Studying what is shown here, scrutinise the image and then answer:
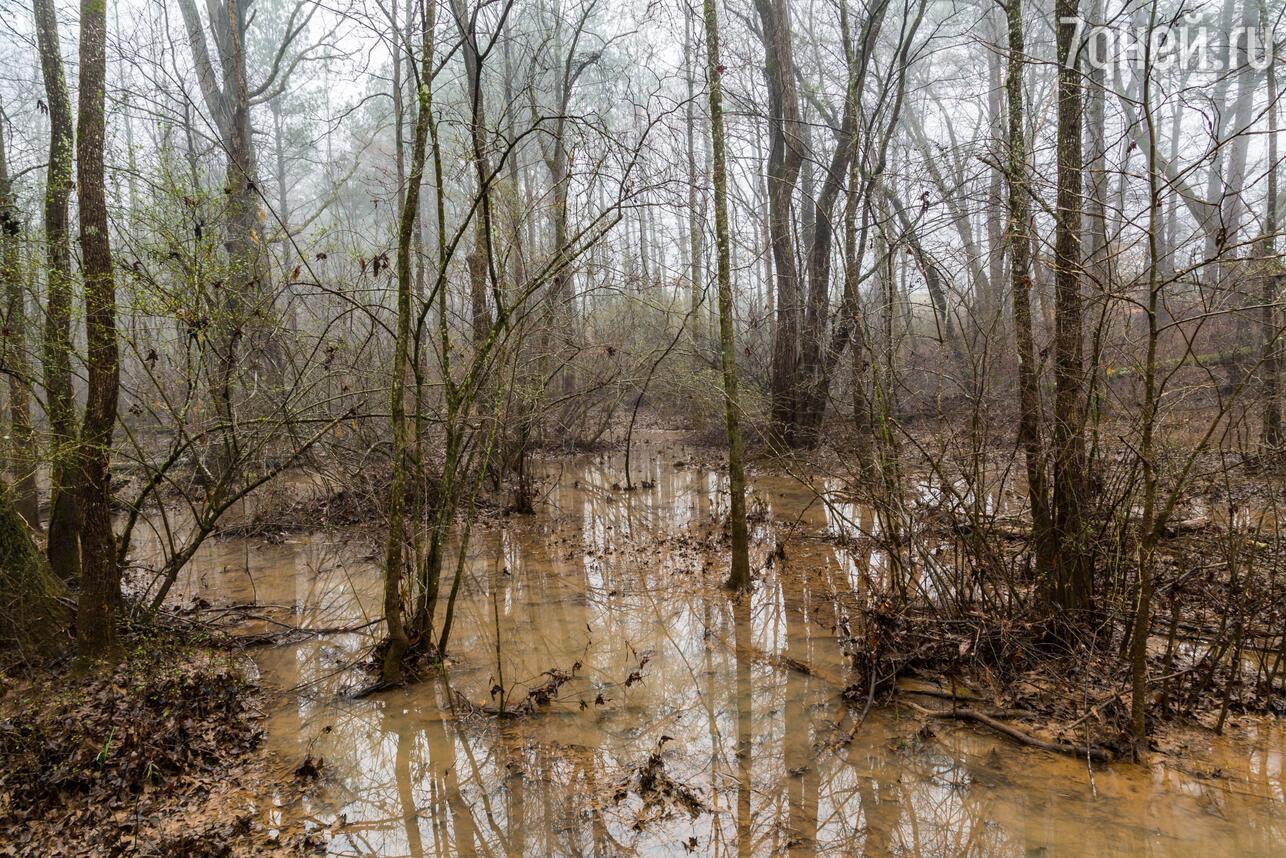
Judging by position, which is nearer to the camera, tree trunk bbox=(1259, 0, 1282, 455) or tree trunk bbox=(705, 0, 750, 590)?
tree trunk bbox=(1259, 0, 1282, 455)

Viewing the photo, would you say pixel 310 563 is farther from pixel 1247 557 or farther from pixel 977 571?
pixel 1247 557

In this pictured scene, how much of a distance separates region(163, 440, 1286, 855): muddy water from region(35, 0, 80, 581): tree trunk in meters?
1.42

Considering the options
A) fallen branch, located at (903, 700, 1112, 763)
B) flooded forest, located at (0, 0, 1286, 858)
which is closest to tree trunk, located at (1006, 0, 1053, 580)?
flooded forest, located at (0, 0, 1286, 858)

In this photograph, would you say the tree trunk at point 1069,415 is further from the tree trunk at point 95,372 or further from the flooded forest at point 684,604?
the tree trunk at point 95,372

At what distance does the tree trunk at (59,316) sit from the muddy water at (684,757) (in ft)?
4.65

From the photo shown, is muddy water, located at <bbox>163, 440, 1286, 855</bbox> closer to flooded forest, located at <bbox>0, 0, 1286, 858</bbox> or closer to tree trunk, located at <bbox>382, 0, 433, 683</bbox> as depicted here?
flooded forest, located at <bbox>0, 0, 1286, 858</bbox>

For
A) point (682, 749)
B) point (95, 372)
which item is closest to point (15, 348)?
point (95, 372)

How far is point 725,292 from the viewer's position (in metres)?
6.14

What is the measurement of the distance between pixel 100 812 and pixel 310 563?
5.04 metres

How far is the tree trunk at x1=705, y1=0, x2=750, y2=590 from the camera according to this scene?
6.03 meters

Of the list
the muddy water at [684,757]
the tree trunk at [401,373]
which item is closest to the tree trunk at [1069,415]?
the muddy water at [684,757]

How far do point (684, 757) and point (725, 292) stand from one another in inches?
140

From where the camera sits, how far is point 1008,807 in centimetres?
347

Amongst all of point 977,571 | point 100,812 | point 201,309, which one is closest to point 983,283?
point 977,571
